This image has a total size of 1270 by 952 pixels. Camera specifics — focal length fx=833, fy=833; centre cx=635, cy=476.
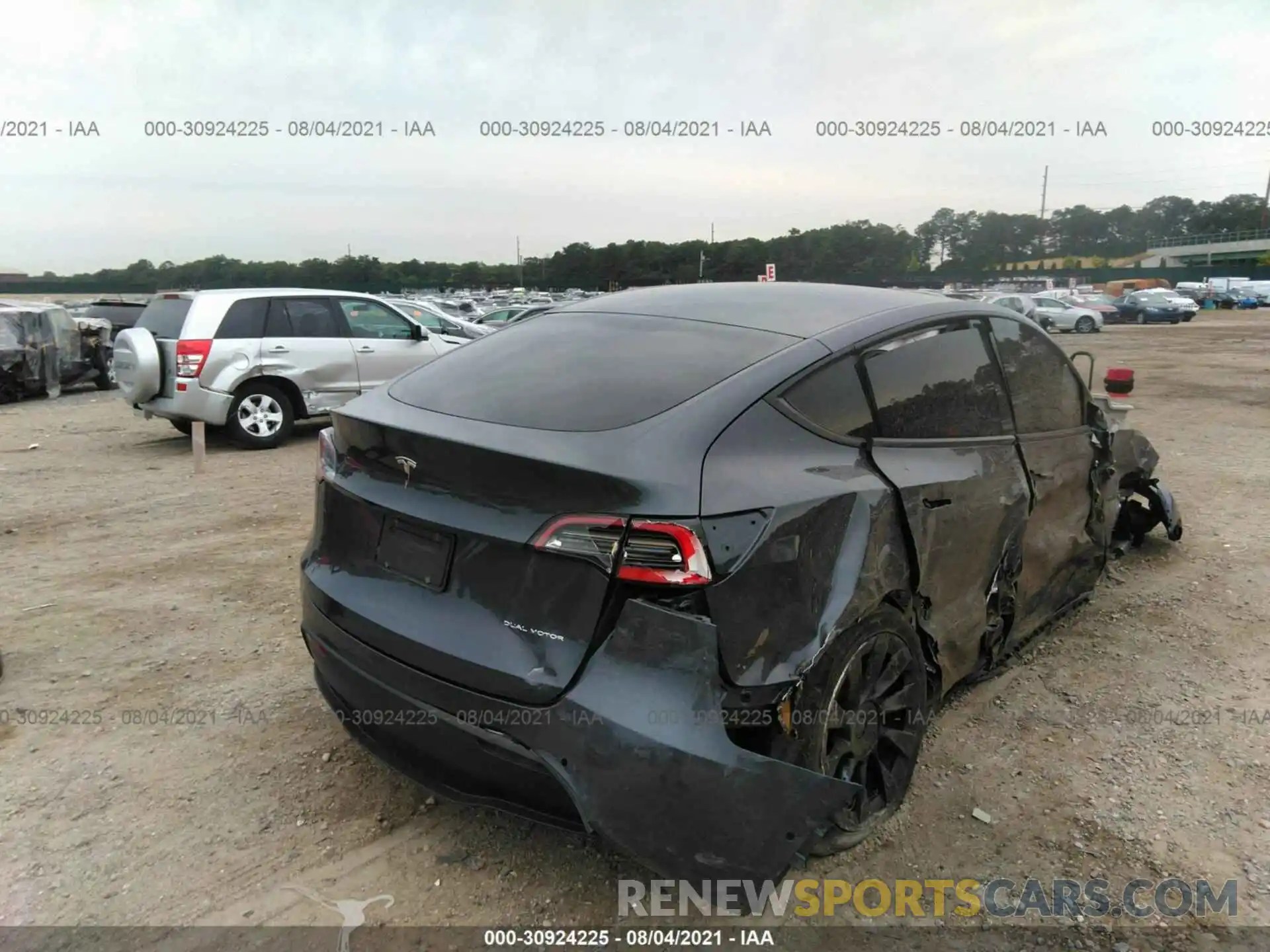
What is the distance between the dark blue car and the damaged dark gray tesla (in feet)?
133

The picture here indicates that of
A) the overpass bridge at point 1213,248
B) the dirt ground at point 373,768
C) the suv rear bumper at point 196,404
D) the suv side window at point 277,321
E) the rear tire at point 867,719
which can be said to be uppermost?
the overpass bridge at point 1213,248

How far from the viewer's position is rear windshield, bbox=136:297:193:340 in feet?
28.6

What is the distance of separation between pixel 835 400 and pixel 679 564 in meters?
0.85

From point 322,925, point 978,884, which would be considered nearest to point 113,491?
point 322,925

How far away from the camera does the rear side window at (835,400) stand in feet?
7.91

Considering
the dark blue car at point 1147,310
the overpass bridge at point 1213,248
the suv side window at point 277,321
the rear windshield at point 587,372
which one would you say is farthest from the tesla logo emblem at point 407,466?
the overpass bridge at point 1213,248

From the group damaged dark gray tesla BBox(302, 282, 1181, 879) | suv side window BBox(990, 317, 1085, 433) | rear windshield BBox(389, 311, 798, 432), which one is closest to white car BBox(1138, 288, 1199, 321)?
suv side window BBox(990, 317, 1085, 433)

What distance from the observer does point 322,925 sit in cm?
221

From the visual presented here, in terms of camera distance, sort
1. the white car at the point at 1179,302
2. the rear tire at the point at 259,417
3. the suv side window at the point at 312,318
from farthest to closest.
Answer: the white car at the point at 1179,302, the suv side window at the point at 312,318, the rear tire at the point at 259,417

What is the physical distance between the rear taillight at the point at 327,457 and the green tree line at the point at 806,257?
420cm

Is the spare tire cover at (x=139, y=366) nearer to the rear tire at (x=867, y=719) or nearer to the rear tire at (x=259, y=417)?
the rear tire at (x=259, y=417)

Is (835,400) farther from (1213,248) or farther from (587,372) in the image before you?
(1213,248)

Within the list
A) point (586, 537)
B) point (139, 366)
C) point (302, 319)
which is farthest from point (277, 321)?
point (586, 537)

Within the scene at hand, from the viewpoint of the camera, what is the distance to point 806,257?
2481cm
